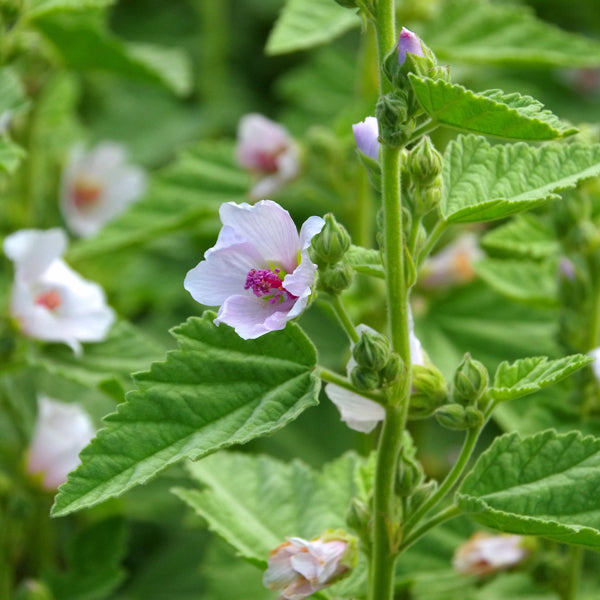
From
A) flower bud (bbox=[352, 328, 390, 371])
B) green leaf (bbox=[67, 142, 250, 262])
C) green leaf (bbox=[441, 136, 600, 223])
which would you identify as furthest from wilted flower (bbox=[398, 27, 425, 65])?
green leaf (bbox=[67, 142, 250, 262])

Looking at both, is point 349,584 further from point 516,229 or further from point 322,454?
point 322,454

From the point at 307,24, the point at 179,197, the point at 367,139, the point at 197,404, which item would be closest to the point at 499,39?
the point at 307,24

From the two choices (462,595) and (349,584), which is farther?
(462,595)

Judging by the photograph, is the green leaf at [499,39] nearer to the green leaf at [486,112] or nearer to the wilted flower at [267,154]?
the wilted flower at [267,154]

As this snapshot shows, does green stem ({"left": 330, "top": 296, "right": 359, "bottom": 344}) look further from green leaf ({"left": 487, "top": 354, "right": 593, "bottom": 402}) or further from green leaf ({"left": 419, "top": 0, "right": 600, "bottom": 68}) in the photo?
green leaf ({"left": 419, "top": 0, "right": 600, "bottom": 68})

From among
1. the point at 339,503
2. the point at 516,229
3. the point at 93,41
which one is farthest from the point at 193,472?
the point at 93,41

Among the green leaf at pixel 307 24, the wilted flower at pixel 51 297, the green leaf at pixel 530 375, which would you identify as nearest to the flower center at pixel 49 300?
the wilted flower at pixel 51 297

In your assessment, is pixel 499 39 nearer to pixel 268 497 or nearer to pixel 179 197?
pixel 179 197
